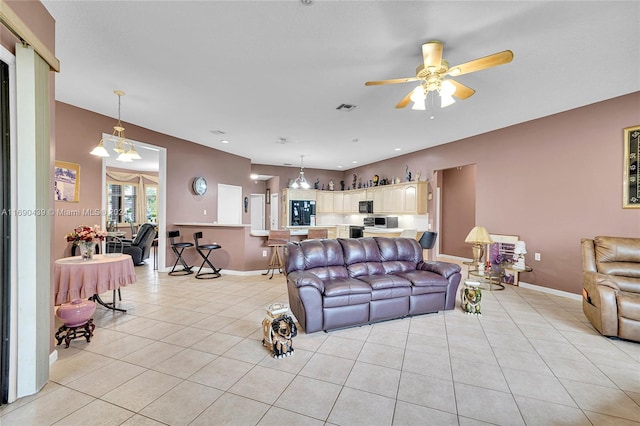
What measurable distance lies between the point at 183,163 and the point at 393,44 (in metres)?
5.15

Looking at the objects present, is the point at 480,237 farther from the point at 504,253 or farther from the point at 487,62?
the point at 487,62

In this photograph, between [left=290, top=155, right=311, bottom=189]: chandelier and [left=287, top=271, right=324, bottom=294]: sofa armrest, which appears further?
[left=290, top=155, right=311, bottom=189]: chandelier

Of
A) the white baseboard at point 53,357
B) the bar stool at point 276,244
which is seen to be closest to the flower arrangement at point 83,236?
the white baseboard at point 53,357

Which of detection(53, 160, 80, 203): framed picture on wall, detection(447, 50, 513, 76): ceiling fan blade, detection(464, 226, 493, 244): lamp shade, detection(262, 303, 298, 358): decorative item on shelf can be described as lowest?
detection(262, 303, 298, 358): decorative item on shelf

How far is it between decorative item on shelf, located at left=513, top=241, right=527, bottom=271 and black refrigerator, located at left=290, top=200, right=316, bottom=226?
19.3 ft

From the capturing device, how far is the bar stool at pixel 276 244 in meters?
5.37

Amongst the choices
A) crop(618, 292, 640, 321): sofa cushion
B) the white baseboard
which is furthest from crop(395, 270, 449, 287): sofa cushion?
the white baseboard

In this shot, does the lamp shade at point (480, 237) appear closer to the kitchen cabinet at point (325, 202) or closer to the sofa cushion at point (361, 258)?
the sofa cushion at point (361, 258)

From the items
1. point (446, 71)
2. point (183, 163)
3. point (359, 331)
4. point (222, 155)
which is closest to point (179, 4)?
point (446, 71)

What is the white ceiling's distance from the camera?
6.94 feet

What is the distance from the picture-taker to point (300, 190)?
9.08m

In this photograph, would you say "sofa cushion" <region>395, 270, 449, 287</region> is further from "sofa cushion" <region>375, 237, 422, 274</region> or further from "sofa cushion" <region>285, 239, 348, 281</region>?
"sofa cushion" <region>285, 239, 348, 281</region>

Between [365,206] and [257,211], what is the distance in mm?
4297

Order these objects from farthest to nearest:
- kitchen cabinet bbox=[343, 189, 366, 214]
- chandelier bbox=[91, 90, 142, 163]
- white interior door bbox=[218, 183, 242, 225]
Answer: kitchen cabinet bbox=[343, 189, 366, 214] → white interior door bbox=[218, 183, 242, 225] → chandelier bbox=[91, 90, 142, 163]
